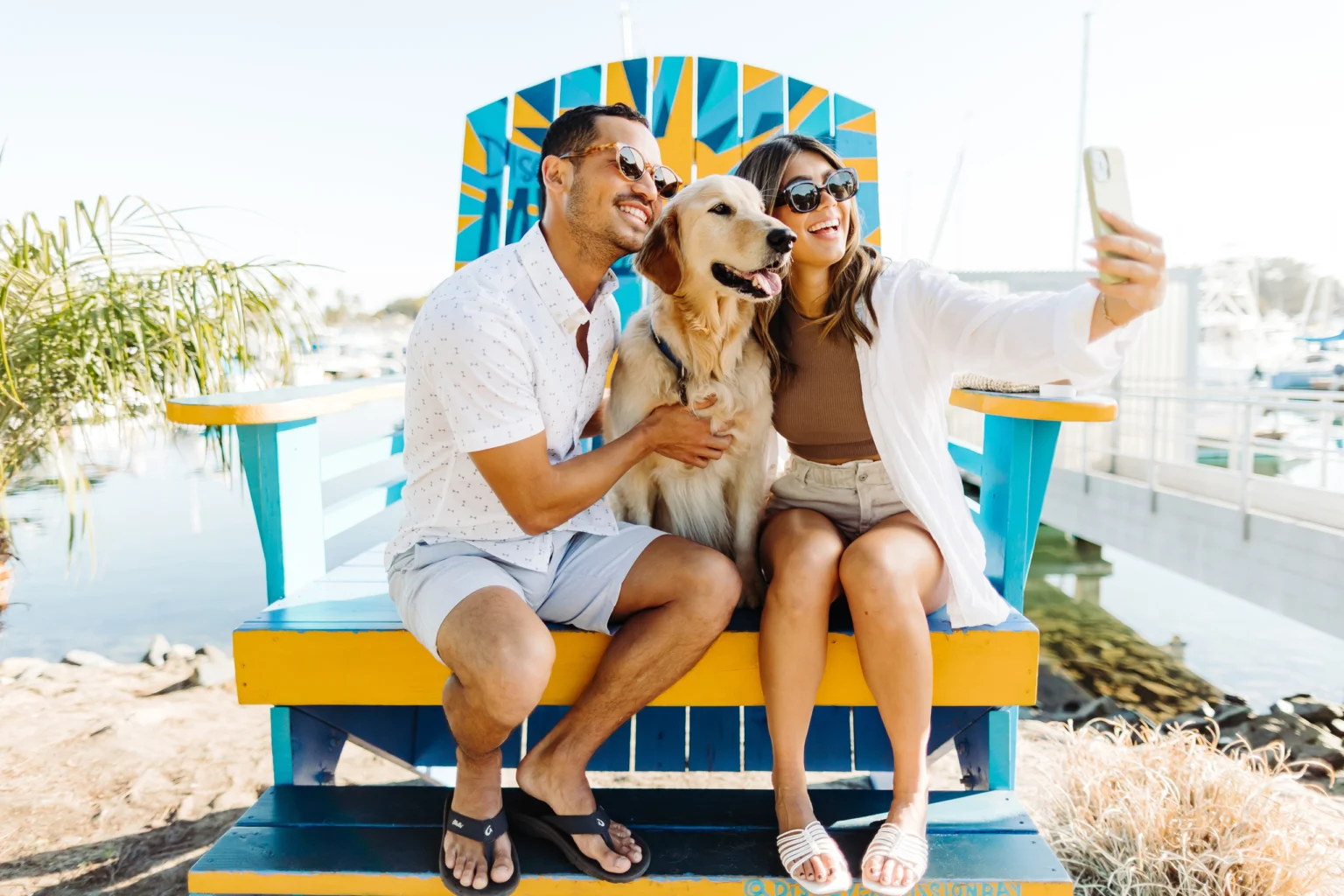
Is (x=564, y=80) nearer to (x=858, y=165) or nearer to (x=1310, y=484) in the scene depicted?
(x=858, y=165)

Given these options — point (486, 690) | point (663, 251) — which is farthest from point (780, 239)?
point (486, 690)

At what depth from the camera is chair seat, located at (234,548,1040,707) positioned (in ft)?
4.57

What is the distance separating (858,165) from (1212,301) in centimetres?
3794

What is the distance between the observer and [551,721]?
206 centimetres

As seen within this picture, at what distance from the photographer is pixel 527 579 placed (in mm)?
1428

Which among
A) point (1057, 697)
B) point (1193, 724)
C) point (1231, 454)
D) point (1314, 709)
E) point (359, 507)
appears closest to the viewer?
point (359, 507)

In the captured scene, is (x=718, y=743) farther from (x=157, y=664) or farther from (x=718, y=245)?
(x=157, y=664)

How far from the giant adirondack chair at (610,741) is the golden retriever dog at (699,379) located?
30cm

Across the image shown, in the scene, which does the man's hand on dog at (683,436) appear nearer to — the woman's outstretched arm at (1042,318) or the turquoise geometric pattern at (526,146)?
the woman's outstretched arm at (1042,318)

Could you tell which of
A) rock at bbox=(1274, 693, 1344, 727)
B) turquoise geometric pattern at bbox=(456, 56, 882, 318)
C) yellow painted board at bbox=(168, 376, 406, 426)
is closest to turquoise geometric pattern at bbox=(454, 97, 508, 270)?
turquoise geometric pattern at bbox=(456, 56, 882, 318)

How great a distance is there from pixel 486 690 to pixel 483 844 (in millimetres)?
246

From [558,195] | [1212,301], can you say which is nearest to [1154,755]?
[558,195]

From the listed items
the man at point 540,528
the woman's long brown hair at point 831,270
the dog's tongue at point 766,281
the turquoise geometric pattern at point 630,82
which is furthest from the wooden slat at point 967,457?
the turquoise geometric pattern at point 630,82

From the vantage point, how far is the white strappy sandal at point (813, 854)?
1.21 metres
